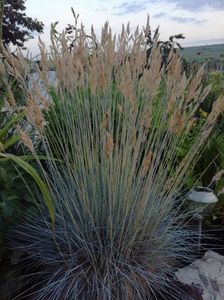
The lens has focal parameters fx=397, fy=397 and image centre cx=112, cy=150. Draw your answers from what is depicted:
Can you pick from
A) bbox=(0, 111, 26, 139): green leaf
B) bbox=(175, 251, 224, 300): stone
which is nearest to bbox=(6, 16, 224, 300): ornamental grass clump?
bbox=(175, 251, 224, 300): stone

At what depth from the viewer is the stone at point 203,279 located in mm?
1794

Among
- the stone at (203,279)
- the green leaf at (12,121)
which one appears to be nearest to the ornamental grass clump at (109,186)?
the stone at (203,279)

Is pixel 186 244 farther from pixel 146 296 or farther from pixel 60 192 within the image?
pixel 60 192

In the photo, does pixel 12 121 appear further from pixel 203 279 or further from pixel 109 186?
pixel 203 279

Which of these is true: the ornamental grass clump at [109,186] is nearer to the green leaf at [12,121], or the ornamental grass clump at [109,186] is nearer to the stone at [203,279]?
the stone at [203,279]

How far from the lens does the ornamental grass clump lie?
166 cm

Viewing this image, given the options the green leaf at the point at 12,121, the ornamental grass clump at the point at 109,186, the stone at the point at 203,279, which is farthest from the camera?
the green leaf at the point at 12,121

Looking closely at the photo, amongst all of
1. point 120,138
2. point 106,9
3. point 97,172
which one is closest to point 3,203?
point 97,172

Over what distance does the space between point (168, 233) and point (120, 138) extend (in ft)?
1.65

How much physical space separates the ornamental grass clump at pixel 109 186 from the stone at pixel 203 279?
0.18 ft

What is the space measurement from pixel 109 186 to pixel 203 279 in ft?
2.10

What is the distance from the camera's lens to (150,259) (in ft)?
5.80

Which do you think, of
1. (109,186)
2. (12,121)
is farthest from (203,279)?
(12,121)

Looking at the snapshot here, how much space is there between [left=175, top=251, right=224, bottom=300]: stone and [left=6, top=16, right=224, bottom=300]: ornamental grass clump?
2.1 inches
